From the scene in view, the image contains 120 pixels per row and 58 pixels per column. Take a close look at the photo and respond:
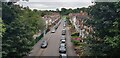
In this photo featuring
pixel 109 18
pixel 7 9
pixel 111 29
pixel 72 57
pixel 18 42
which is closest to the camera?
pixel 111 29

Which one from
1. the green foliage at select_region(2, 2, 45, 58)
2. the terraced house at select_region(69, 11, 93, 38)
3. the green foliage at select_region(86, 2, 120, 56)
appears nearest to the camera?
the green foliage at select_region(86, 2, 120, 56)

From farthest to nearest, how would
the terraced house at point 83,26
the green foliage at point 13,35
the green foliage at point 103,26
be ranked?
the terraced house at point 83,26 < the green foliage at point 13,35 < the green foliage at point 103,26

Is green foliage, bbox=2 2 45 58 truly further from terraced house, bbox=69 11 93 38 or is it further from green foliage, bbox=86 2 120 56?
green foliage, bbox=86 2 120 56

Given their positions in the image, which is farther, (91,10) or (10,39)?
(10,39)

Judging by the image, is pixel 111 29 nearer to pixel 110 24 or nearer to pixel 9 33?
pixel 110 24

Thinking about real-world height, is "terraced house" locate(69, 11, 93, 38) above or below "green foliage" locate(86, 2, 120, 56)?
below

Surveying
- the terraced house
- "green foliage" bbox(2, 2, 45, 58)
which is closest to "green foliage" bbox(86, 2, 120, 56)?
the terraced house

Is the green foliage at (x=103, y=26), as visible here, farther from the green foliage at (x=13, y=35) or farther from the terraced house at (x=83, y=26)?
the green foliage at (x=13, y=35)

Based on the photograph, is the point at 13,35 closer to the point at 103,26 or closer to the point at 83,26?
the point at 103,26

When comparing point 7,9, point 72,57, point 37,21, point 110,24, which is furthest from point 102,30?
point 37,21

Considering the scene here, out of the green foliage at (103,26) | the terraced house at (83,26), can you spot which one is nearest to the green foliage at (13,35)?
the terraced house at (83,26)

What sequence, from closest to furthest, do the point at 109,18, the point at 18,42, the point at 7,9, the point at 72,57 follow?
the point at 109,18 → the point at 7,9 → the point at 18,42 → the point at 72,57
